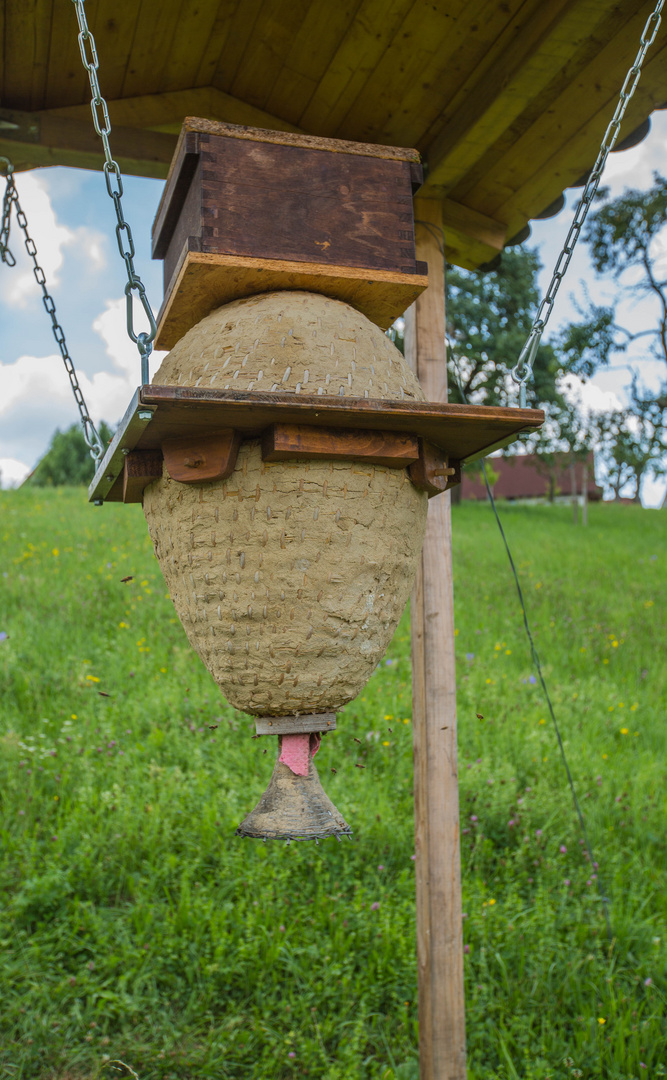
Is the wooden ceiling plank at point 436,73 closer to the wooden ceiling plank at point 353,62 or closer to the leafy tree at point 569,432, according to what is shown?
the wooden ceiling plank at point 353,62

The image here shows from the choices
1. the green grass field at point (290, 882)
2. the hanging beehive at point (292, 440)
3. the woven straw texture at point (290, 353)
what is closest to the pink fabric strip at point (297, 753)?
the hanging beehive at point (292, 440)

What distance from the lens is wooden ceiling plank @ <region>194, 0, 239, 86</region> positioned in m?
1.93

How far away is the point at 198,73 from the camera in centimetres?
215

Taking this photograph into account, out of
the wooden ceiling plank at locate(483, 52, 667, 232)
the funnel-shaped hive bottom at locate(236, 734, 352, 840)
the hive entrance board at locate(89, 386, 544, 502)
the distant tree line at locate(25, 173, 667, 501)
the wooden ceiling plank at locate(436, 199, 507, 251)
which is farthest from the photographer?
the distant tree line at locate(25, 173, 667, 501)

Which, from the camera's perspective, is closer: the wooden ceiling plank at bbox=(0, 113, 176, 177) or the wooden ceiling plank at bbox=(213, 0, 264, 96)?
the wooden ceiling plank at bbox=(213, 0, 264, 96)

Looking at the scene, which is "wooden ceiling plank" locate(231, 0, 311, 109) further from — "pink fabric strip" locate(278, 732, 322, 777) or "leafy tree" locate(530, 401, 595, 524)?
"leafy tree" locate(530, 401, 595, 524)

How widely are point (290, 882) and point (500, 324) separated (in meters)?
13.4

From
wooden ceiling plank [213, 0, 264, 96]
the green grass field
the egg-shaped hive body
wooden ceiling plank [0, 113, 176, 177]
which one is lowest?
the green grass field

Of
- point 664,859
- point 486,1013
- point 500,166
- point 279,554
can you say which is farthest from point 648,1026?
point 500,166

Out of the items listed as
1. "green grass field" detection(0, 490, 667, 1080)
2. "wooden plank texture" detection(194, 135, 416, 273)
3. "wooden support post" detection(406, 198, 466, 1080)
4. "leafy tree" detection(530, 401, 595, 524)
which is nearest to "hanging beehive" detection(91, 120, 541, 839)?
"wooden plank texture" detection(194, 135, 416, 273)

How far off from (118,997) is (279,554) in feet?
7.93

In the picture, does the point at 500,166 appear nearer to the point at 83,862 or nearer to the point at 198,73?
the point at 198,73

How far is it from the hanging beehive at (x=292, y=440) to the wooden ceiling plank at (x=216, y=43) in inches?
27.0

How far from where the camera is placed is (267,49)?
2039mm
